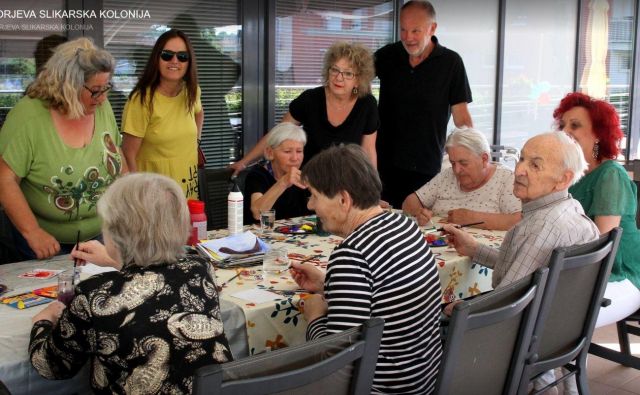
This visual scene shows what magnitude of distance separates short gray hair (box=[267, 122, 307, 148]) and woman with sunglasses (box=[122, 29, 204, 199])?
1.69 feet

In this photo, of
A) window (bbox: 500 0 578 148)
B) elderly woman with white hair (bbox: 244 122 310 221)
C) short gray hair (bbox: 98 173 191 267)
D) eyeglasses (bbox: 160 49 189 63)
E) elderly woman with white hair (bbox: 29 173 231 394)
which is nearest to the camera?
elderly woman with white hair (bbox: 29 173 231 394)

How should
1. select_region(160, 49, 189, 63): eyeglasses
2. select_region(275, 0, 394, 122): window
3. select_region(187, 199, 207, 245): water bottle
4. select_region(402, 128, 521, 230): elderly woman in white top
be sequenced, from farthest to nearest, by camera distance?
select_region(275, 0, 394, 122): window, select_region(160, 49, 189, 63): eyeglasses, select_region(402, 128, 521, 230): elderly woman in white top, select_region(187, 199, 207, 245): water bottle

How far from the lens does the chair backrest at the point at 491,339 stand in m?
1.92

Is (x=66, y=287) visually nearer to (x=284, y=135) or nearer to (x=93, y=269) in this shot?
(x=93, y=269)

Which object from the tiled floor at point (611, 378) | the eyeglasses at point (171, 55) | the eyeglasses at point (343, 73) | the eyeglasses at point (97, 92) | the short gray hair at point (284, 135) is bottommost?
the tiled floor at point (611, 378)

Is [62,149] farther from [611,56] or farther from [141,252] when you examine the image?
[611,56]

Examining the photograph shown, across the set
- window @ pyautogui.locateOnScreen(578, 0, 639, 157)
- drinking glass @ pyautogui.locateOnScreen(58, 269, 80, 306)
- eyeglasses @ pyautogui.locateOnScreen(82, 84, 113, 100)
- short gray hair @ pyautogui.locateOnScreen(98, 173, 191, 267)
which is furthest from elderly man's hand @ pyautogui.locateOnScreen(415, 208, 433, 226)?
window @ pyautogui.locateOnScreen(578, 0, 639, 157)

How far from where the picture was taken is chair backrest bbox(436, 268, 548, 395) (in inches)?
75.7

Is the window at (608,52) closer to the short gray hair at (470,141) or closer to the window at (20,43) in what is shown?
the short gray hair at (470,141)

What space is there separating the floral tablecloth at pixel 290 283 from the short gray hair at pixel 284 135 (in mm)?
378

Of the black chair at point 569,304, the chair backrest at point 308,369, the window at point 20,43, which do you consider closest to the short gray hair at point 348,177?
the black chair at point 569,304

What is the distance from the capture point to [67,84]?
306 cm

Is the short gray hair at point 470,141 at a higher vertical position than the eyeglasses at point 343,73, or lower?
lower

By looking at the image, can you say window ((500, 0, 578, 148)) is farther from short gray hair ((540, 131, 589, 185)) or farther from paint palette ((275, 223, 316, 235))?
short gray hair ((540, 131, 589, 185))
